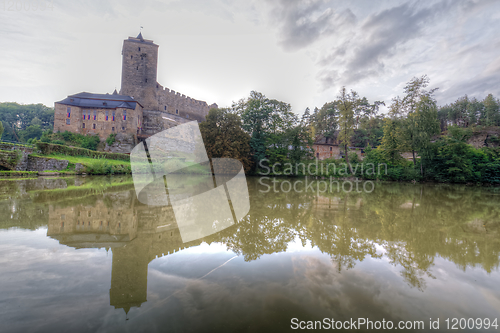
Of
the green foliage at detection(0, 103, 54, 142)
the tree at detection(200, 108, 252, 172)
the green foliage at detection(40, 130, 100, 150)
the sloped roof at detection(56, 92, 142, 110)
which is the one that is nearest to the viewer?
the tree at detection(200, 108, 252, 172)

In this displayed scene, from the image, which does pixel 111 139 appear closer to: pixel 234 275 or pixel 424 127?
pixel 234 275

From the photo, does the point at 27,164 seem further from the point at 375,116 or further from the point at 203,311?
the point at 375,116

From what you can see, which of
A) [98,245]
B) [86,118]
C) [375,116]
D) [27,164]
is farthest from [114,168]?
[375,116]

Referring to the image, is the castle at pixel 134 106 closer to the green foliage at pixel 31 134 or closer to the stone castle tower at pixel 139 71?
the stone castle tower at pixel 139 71

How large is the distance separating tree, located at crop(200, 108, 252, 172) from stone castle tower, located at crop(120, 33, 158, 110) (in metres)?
22.3

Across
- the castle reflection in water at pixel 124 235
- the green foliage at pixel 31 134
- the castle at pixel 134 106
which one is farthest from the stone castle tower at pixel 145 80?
the castle reflection in water at pixel 124 235

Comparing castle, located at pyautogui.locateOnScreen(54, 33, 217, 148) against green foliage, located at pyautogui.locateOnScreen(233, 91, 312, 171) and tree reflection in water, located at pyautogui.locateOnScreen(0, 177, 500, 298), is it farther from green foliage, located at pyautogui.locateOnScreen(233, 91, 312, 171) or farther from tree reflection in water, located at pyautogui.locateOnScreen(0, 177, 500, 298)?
tree reflection in water, located at pyautogui.locateOnScreen(0, 177, 500, 298)

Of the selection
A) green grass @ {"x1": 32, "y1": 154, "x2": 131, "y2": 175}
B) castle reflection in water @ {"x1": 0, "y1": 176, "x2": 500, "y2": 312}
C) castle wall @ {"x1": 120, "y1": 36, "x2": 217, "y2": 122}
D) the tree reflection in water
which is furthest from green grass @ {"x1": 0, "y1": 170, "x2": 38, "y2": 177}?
castle wall @ {"x1": 120, "y1": 36, "x2": 217, "y2": 122}

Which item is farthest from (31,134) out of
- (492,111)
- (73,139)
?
(492,111)

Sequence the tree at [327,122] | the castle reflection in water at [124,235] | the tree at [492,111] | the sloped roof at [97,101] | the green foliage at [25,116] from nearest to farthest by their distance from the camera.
Answer: the castle reflection in water at [124,235], the sloped roof at [97,101], the tree at [492,111], the tree at [327,122], the green foliage at [25,116]

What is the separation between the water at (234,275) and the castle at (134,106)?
34.0 metres

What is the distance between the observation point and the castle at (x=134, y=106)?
33.6m

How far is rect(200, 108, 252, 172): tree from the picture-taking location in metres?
23.9

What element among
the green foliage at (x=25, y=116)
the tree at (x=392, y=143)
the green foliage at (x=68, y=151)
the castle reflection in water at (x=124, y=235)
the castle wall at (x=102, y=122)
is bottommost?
the castle reflection in water at (x=124, y=235)
